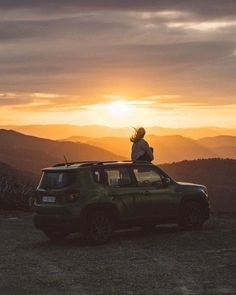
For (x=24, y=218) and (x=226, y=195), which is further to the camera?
(x=226, y=195)

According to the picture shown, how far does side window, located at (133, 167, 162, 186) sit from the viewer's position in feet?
49.6

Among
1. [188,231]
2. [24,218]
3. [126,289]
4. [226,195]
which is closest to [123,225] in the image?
[188,231]

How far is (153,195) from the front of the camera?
15.2 metres

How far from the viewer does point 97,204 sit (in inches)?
557

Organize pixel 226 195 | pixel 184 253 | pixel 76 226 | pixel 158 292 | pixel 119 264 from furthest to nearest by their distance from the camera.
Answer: pixel 226 195 < pixel 76 226 < pixel 184 253 < pixel 119 264 < pixel 158 292

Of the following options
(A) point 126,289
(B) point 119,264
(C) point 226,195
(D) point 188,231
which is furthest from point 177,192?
(C) point 226,195

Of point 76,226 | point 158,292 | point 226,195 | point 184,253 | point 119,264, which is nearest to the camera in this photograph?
point 158,292

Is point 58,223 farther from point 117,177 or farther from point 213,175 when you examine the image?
point 213,175

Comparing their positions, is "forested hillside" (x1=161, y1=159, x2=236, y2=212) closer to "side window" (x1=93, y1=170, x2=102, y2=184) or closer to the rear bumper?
"side window" (x1=93, y1=170, x2=102, y2=184)

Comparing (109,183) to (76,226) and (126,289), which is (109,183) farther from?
(126,289)

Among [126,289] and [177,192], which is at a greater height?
[177,192]

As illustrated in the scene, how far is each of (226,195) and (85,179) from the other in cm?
7263

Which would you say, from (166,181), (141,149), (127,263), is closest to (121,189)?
(166,181)

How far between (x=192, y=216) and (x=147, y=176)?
5.37 ft
